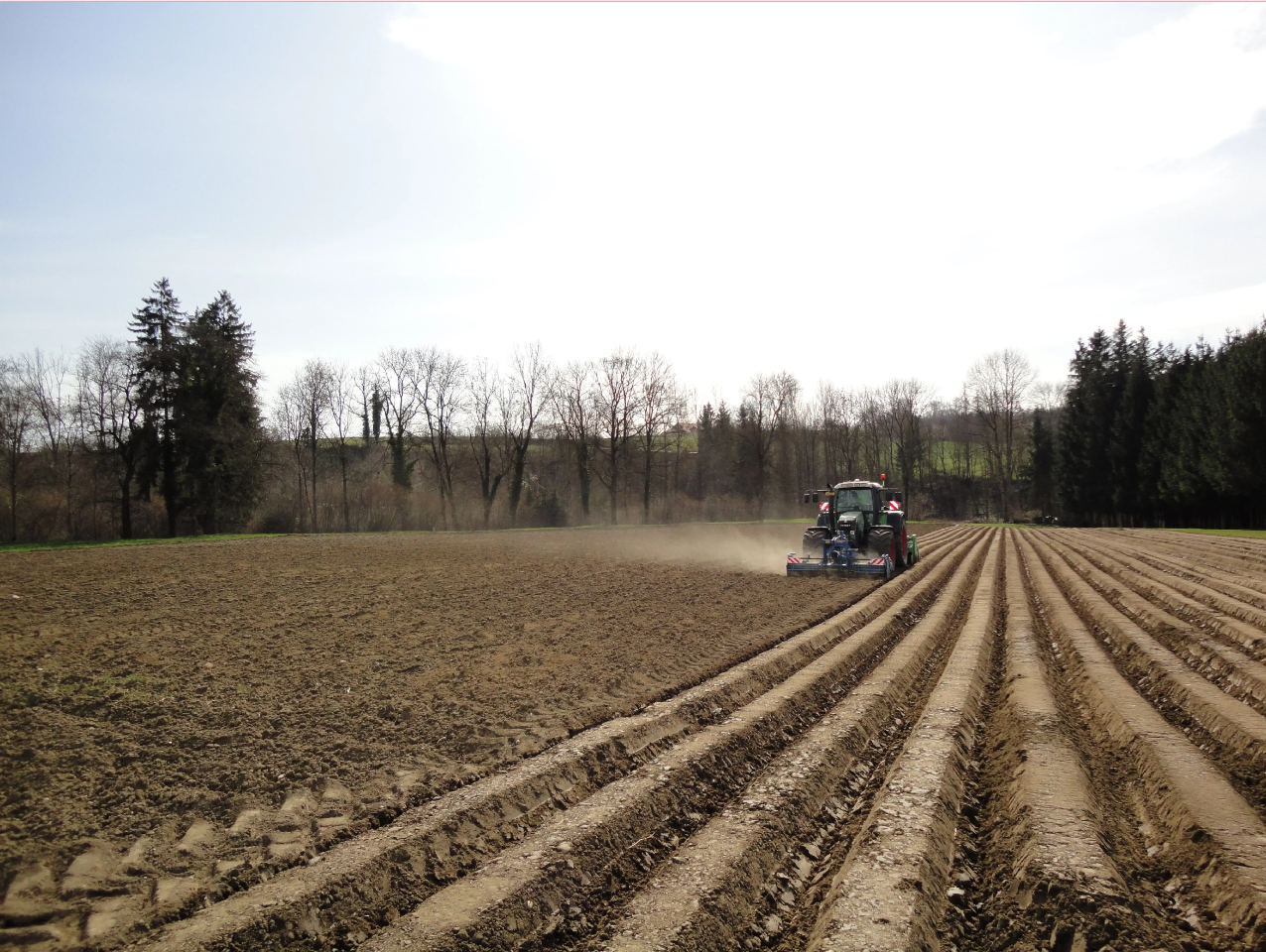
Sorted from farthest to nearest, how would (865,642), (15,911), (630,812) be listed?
1. (865,642)
2. (630,812)
3. (15,911)

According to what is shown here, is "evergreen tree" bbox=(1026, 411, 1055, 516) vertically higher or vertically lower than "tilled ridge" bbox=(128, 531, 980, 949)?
higher

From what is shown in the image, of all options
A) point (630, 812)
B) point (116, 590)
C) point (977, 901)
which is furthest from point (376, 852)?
point (116, 590)

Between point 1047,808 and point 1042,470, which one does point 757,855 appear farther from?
point 1042,470

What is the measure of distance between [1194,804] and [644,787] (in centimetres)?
376

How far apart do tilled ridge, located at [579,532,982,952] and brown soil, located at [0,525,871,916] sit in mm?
1954

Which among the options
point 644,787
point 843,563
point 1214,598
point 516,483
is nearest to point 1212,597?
point 1214,598

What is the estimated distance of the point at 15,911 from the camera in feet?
11.9

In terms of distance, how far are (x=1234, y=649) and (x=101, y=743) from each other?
12.8 metres

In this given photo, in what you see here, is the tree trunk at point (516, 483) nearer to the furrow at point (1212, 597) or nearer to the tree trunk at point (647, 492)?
the tree trunk at point (647, 492)

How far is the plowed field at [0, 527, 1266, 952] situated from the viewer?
371 centimetres

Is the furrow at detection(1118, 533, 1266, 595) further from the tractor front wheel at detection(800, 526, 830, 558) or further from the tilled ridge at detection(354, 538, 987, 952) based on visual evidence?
the tilled ridge at detection(354, 538, 987, 952)

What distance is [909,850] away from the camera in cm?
439

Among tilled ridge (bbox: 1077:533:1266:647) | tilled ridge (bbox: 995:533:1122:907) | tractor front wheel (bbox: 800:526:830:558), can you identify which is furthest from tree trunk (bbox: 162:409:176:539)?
tilled ridge (bbox: 1077:533:1266:647)

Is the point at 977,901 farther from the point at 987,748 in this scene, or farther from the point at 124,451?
the point at 124,451
